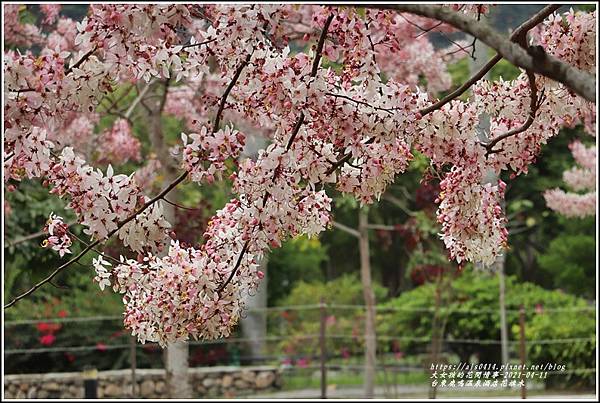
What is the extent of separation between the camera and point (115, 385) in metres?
10.4

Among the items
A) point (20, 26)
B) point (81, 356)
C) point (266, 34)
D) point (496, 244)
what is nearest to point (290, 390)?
point (81, 356)

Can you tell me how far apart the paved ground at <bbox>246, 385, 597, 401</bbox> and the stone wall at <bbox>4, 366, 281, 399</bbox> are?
18.8 inches

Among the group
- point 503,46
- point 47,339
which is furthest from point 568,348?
point 503,46

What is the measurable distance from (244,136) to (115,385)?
8121mm

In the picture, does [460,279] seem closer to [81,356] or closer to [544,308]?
[544,308]

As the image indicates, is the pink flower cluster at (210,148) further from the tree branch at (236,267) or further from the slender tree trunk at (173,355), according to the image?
the slender tree trunk at (173,355)

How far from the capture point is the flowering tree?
269 centimetres

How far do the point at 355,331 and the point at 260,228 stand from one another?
377 inches

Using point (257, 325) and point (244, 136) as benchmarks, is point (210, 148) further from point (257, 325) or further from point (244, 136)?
point (257, 325)

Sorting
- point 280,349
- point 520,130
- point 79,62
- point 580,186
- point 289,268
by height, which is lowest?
point 280,349

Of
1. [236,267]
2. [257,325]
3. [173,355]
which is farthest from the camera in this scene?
[257,325]

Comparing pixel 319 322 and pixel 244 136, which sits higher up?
pixel 244 136

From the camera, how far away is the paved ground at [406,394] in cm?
959

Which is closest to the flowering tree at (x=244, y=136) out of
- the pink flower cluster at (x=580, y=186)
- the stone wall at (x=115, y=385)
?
the stone wall at (x=115, y=385)
